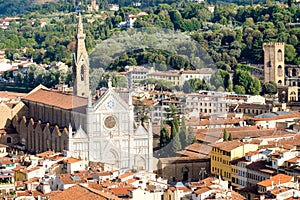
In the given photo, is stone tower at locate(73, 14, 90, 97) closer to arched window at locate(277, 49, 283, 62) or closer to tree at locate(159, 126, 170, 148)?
tree at locate(159, 126, 170, 148)

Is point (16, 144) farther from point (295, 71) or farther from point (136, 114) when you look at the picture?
point (295, 71)

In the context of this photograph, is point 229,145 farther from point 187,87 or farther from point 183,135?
point 187,87

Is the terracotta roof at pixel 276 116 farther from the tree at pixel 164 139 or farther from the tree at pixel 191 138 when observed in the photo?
the tree at pixel 164 139

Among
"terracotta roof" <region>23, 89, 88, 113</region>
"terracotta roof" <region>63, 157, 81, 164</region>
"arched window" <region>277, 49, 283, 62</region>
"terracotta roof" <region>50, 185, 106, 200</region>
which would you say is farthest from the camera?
"arched window" <region>277, 49, 283, 62</region>

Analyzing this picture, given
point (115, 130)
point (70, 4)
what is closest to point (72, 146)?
point (115, 130)

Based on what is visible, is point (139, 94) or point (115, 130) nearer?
point (115, 130)

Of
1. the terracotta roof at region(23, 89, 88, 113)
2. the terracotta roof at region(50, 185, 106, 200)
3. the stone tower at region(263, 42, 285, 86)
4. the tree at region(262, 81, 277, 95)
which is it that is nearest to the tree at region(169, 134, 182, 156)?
the terracotta roof at region(23, 89, 88, 113)

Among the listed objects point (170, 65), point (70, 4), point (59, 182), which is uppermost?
point (70, 4)
